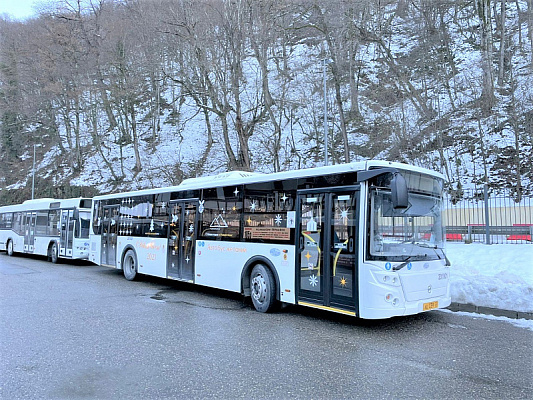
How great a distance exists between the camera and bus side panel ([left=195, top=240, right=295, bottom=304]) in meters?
8.08

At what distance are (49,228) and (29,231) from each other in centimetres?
258

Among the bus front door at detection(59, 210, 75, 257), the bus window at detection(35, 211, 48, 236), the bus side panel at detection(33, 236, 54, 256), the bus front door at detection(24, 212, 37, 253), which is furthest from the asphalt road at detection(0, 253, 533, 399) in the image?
the bus front door at detection(24, 212, 37, 253)

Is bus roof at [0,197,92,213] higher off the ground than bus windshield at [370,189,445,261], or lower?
higher

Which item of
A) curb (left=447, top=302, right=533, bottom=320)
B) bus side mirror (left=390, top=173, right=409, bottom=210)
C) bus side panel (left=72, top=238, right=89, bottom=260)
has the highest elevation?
bus side mirror (left=390, top=173, right=409, bottom=210)

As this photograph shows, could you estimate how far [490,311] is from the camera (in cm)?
827

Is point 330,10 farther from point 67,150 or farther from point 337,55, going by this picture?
point 67,150

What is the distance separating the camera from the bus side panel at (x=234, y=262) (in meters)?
8.08

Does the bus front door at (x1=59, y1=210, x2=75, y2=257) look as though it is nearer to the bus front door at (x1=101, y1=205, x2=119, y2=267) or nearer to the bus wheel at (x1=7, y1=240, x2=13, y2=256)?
the bus front door at (x1=101, y1=205, x2=119, y2=267)

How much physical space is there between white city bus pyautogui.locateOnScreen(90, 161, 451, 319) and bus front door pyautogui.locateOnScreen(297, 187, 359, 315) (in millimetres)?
17

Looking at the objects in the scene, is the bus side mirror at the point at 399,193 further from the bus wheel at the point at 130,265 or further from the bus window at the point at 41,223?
the bus window at the point at 41,223

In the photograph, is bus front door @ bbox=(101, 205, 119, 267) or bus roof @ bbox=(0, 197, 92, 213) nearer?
bus front door @ bbox=(101, 205, 119, 267)

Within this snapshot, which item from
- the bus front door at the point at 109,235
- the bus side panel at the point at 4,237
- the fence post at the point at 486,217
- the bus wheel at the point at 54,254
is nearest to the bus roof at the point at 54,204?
the bus side panel at the point at 4,237

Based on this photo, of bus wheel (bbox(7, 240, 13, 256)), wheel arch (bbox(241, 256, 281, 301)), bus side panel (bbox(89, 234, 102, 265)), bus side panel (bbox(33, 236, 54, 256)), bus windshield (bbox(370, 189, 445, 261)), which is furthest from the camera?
bus wheel (bbox(7, 240, 13, 256))

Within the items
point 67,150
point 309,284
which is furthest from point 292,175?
point 67,150
